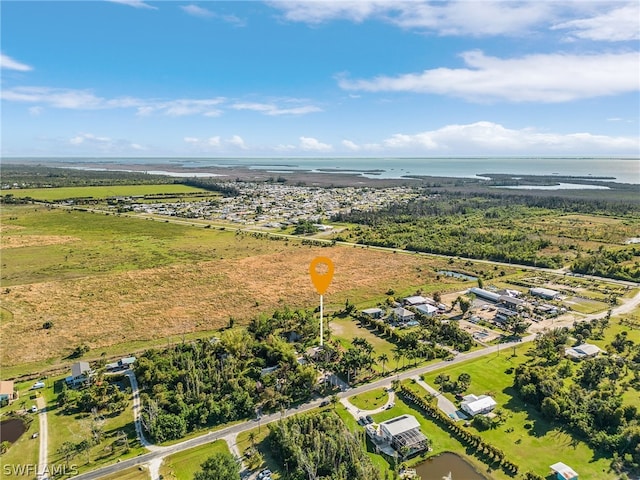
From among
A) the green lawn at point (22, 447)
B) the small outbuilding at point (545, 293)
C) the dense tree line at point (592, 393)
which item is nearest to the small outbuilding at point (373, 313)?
the dense tree line at point (592, 393)

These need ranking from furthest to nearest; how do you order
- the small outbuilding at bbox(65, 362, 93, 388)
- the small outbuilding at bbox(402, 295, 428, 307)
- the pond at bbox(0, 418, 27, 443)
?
1. the small outbuilding at bbox(402, 295, 428, 307)
2. the small outbuilding at bbox(65, 362, 93, 388)
3. the pond at bbox(0, 418, 27, 443)

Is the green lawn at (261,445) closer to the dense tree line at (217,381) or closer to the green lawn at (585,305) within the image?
the dense tree line at (217,381)

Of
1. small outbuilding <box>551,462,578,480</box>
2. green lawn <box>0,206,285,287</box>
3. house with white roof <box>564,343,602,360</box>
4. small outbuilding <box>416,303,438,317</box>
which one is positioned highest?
green lawn <box>0,206,285,287</box>

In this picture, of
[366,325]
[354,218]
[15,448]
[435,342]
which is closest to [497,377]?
[435,342]

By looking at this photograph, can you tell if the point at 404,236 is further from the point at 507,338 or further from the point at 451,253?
the point at 507,338

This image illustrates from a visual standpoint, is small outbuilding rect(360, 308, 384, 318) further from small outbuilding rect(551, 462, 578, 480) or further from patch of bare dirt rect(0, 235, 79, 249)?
patch of bare dirt rect(0, 235, 79, 249)

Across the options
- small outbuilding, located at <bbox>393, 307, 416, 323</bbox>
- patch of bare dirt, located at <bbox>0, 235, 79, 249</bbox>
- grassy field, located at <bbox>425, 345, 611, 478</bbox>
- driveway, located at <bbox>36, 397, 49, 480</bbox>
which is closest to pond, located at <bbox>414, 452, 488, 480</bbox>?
grassy field, located at <bbox>425, 345, 611, 478</bbox>

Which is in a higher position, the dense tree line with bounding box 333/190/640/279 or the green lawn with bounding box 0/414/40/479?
the dense tree line with bounding box 333/190/640/279
